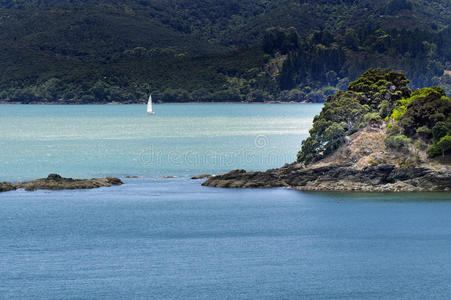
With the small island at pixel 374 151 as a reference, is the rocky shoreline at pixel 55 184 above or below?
below

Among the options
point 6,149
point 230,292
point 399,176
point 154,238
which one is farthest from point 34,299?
point 6,149

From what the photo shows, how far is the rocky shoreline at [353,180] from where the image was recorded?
61281 millimetres

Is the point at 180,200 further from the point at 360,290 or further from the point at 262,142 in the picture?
the point at 262,142

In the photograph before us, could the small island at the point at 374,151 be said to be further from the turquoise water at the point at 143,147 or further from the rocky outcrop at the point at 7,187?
the rocky outcrop at the point at 7,187

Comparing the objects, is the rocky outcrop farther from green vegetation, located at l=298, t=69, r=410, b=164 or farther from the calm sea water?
green vegetation, located at l=298, t=69, r=410, b=164

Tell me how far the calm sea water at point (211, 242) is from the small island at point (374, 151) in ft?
5.22

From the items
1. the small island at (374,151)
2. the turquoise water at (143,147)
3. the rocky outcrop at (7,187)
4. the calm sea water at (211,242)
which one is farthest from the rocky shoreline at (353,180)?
the rocky outcrop at (7,187)

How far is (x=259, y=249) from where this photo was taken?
150ft

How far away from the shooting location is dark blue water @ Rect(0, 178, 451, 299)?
3853 cm

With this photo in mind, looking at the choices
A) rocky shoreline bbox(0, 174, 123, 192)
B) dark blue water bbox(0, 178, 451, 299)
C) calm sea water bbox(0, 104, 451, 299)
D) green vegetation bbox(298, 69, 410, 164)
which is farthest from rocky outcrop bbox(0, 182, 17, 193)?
green vegetation bbox(298, 69, 410, 164)

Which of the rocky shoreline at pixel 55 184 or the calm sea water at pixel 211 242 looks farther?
Answer: the rocky shoreline at pixel 55 184

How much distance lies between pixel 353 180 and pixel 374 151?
3086mm

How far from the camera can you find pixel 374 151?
63.5 metres

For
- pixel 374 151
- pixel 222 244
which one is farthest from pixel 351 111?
pixel 222 244
